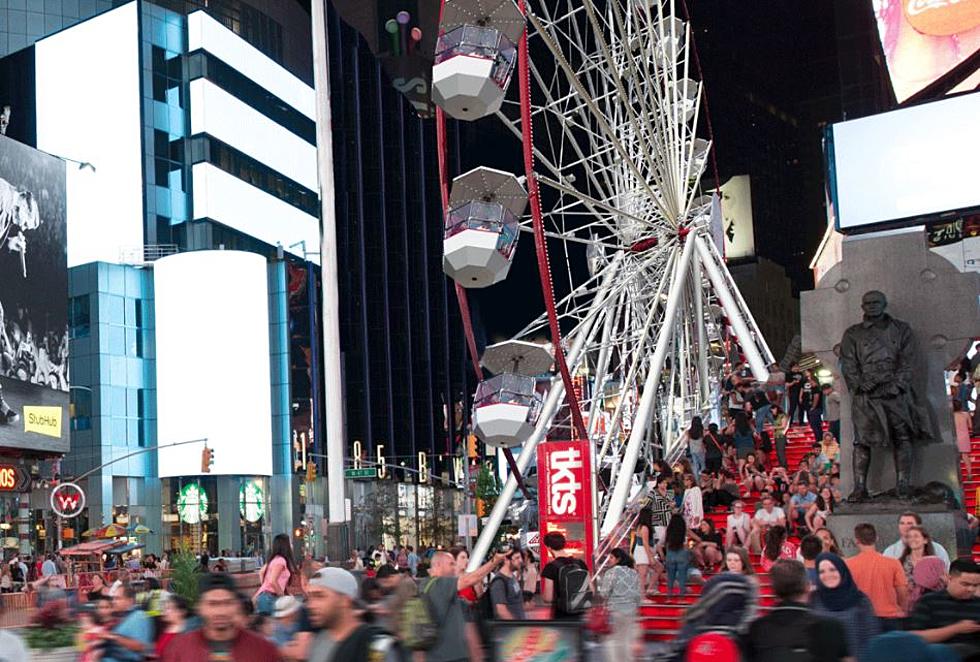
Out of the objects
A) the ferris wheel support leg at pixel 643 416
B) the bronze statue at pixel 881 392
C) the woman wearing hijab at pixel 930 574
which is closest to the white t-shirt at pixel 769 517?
the bronze statue at pixel 881 392

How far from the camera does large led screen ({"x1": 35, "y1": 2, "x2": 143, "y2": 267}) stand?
79938 mm

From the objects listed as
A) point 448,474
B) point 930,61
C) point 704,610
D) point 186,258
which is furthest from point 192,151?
point 704,610

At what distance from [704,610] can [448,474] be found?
10493cm

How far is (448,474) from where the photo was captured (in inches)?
4375

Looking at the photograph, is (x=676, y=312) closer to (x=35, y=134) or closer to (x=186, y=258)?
(x=186, y=258)

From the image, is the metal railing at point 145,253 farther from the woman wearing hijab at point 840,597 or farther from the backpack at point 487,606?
the woman wearing hijab at point 840,597

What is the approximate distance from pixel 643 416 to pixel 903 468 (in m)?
6.34

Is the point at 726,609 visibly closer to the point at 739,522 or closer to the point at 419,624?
the point at 419,624

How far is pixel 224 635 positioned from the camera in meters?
6.92

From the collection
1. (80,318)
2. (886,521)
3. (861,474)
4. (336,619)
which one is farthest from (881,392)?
(80,318)

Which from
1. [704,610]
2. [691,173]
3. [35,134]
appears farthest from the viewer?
[35,134]

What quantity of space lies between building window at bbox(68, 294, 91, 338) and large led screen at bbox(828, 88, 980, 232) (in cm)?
5459

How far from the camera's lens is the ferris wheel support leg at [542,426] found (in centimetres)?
2328

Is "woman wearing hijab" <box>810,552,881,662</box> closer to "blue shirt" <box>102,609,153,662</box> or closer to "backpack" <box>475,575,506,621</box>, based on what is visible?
"backpack" <box>475,575,506,621</box>
